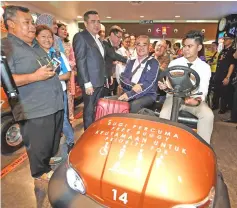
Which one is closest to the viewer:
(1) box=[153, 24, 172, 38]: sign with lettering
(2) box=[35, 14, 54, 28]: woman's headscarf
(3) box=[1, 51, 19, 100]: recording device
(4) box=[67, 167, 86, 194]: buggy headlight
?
(3) box=[1, 51, 19, 100]: recording device

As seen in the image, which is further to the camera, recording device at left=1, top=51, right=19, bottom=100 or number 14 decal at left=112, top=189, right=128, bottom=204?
number 14 decal at left=112, top=189, right=128, bottom=204

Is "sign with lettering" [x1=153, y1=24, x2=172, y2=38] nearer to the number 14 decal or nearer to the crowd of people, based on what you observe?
the crowd of people

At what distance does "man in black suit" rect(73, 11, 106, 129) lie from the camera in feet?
9.20

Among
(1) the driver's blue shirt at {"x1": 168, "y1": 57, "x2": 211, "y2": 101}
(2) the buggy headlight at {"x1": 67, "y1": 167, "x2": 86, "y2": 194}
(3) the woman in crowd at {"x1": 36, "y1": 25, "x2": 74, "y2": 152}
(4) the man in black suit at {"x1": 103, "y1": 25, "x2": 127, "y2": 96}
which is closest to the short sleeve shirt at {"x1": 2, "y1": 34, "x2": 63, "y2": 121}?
(3) the woman in crowd at {"x1": 36, "y1": 25, "x2": 74, "y2": 152}

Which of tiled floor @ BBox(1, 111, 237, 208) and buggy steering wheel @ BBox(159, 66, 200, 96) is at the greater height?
buggy steering wheel @ BBox(159, 66, 200, 96)

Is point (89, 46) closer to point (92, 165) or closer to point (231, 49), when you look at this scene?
point (92, 165)

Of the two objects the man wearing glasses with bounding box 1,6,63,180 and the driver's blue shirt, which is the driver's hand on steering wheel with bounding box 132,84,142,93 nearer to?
the driver's blue shirt

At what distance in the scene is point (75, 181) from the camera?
126 cm

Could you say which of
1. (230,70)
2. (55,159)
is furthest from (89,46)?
(230,70)

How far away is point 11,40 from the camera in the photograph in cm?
175

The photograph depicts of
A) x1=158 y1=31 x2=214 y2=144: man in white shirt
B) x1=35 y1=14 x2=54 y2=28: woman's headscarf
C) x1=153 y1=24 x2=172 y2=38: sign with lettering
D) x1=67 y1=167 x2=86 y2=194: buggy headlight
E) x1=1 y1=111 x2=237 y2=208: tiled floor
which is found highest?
x1=153 y1=24 x2=172 y2=38: sign with lettering

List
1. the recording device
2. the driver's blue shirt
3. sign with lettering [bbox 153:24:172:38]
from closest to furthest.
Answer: the recording device
the driver's blue shirt
sign with lettering [bbox 153:24:172:38]

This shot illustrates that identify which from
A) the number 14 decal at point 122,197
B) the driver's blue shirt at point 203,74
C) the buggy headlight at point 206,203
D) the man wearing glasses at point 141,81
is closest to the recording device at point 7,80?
the number 14 decal at point 122,197

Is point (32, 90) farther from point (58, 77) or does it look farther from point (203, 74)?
point (203, 74)
